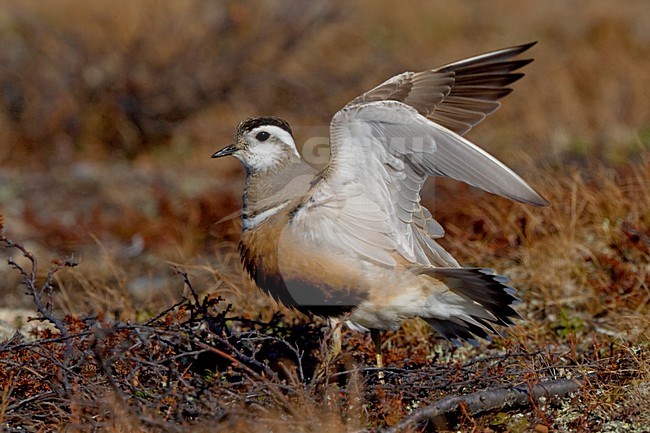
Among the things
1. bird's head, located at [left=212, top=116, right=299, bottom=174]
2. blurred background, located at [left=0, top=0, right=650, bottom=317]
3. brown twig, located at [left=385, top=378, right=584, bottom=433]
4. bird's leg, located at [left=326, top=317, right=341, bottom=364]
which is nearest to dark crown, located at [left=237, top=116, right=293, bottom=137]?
bird's head, located at [left=212, top=116, right=299, bottom=174]

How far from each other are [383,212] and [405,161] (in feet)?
0.91

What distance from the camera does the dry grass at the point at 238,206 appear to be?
3605 mm

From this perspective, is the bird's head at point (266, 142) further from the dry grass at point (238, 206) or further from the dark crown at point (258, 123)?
the dry grass at point (238, 206)

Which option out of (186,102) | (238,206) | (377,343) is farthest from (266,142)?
(186,102)

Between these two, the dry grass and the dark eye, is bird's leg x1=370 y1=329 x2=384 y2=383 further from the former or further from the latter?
the dark eye

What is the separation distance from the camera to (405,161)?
3945mm

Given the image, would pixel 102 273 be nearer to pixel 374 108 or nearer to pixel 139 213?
pixel 139 213

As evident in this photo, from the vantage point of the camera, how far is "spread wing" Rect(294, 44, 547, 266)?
372 cm

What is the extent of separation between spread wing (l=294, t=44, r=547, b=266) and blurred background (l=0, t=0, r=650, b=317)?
2.42 metres

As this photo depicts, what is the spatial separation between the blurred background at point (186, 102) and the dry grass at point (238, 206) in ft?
0.09

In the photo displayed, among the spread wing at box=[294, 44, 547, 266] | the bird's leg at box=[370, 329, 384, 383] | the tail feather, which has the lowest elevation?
the bird's leg at box=[370, 329, 384, 383]

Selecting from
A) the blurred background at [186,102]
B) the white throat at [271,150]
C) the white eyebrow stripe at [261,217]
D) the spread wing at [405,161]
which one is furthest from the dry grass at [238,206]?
the white throat at [271,150]

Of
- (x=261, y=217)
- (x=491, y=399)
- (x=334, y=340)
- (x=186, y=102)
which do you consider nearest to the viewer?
(x=491, y=399)

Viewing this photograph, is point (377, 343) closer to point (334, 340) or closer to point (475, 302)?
point (334, 340)
